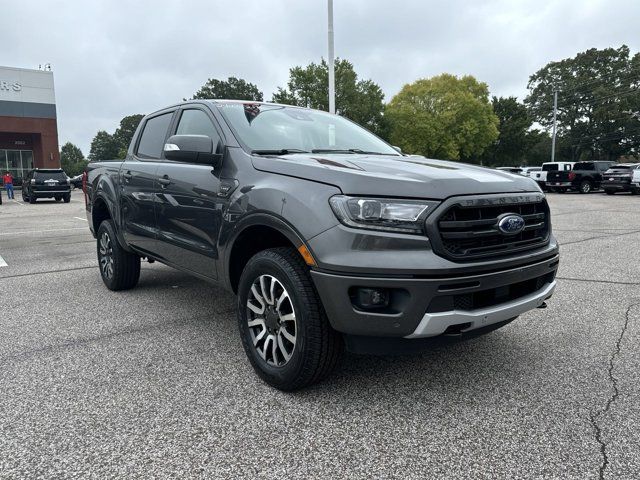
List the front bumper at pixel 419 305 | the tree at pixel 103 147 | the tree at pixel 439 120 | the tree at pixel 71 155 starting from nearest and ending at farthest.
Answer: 1. the front bumper at pixel 419 305
2. the tree at pixel 439 120
3. the tree at pixel 103 147
4. the tree at pixel 71 155

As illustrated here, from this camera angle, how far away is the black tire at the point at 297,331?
259 cm

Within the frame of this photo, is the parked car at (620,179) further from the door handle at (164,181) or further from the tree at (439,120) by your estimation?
the tree at (439,120)

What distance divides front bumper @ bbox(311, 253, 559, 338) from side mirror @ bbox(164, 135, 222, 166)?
122 cm

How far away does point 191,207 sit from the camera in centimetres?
359

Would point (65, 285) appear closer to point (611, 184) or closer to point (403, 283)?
point (403, 283)

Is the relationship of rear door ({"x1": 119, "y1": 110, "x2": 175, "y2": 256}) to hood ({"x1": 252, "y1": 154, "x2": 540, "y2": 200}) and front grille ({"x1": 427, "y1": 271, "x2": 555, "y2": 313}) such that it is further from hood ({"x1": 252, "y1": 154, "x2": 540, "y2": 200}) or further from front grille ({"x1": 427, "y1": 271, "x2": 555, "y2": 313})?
front grille ({"x1": 427, "y1": 271, "x2": 555, "y2": 313})

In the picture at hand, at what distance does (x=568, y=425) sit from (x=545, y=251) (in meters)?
0.98

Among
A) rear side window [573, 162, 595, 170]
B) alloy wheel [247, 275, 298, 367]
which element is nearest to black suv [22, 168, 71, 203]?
alloy wheel [247, 275, 298, 367]

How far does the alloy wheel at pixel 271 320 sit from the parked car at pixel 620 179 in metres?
25.3

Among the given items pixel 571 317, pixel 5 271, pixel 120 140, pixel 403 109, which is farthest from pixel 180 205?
pixel 120 140

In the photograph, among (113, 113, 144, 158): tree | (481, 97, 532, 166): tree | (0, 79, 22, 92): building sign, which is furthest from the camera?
(113, 113, 144, 158): tree

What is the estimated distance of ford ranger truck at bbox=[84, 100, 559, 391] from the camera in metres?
2.40

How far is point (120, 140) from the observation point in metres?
116

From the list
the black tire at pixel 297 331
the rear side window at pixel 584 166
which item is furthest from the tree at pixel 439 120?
the black tire at pixel 297 331
